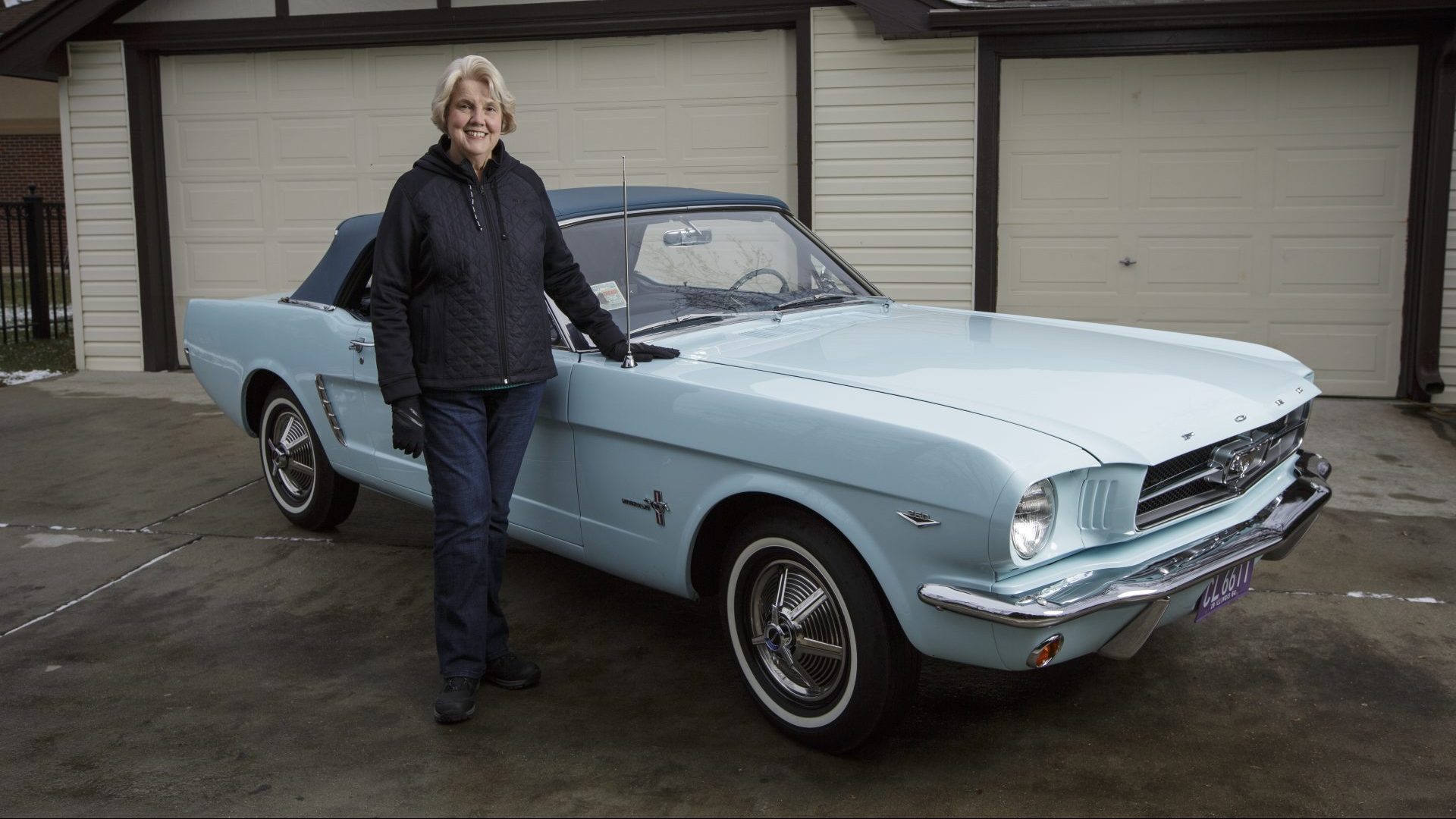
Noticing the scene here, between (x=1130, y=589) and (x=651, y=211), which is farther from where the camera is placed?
(x=651, y=211)

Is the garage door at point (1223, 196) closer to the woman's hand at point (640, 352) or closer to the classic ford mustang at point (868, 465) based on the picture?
the classic ford mustang at point (868, 465)

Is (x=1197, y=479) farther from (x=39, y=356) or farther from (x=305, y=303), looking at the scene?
(x=39, y=356)

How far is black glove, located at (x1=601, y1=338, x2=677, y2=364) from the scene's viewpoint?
12.8 feet

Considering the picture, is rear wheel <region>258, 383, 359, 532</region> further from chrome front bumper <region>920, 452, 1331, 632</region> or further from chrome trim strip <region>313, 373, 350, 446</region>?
chrome front bumper <region>920, 452, 1331, 632</region>

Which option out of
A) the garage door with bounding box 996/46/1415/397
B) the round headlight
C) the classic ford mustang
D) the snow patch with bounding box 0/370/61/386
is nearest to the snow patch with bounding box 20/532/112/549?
the classic ford mustang

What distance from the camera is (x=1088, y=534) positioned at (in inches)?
124

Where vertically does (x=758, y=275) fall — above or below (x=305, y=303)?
above

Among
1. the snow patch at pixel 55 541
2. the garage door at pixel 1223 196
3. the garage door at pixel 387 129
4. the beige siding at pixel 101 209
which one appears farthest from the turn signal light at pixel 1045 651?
the beige siding at pixel 101 209

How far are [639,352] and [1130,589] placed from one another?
1.62m

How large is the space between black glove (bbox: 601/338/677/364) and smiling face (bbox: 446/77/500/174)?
0.69 metres

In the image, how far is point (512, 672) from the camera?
4.01 m

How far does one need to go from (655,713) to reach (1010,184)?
628 cm

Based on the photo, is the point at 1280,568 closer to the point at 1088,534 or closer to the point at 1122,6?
the point at 1088,534

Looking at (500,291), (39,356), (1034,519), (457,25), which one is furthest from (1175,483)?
(39,356)
